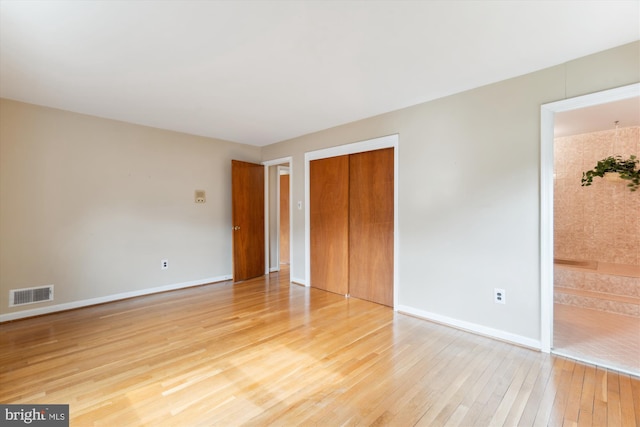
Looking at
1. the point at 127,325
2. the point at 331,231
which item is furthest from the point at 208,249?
the point at 331,231

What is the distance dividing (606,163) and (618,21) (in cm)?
231

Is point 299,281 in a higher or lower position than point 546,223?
lower

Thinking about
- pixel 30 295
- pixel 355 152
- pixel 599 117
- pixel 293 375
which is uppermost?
pixel 599 117

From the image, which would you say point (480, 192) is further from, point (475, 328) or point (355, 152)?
point (355, 152)

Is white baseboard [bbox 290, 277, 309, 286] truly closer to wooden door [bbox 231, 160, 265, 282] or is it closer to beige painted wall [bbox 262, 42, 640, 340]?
wooden door [bbox 231, 160, 265, 282]

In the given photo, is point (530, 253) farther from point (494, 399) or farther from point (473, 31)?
point (473, 31)

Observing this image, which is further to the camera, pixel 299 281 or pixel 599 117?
pixel 299 281

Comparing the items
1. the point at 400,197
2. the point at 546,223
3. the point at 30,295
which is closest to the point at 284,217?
the point at 400,197

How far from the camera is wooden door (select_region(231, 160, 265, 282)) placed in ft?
15.9

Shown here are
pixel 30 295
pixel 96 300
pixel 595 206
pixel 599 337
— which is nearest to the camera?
pixel 599 337

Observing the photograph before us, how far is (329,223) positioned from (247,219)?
1.65 meters

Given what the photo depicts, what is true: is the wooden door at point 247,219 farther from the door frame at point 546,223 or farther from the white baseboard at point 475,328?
the door frame at point 546,223

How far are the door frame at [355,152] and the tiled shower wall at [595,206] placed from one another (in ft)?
10.1

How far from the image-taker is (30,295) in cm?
321
